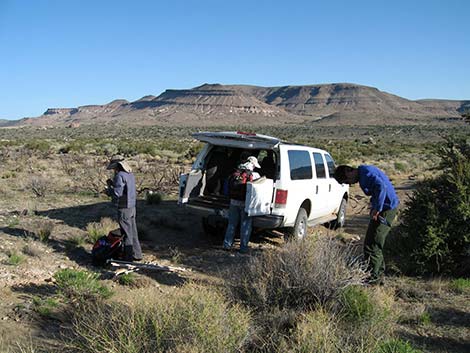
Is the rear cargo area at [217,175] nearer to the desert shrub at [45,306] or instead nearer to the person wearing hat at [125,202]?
the person wearing hat at [125,202]

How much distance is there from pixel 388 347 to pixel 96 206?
8.68 meters

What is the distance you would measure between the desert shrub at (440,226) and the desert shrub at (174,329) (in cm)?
366

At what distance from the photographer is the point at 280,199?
8055mm

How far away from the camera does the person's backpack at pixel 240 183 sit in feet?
26.5

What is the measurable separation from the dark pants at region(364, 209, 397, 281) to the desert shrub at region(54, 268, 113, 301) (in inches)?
131

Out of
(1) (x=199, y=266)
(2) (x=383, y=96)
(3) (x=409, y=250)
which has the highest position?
(2) (x=383, y=96)

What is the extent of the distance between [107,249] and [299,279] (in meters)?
3.54

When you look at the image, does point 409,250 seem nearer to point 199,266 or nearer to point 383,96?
point 199,266

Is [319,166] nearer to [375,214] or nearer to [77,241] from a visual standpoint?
[375,214]

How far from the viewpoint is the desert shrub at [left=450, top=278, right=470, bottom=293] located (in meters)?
6.16

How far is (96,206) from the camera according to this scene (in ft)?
36.9

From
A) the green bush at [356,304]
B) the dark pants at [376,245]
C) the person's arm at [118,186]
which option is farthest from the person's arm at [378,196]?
the person's arm at [118,186]

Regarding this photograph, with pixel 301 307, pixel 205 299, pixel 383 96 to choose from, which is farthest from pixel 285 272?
pixel 383 96

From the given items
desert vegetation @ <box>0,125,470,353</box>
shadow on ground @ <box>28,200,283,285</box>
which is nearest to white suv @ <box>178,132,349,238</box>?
shadow on ground @ <box>28,200,283,285</box>
